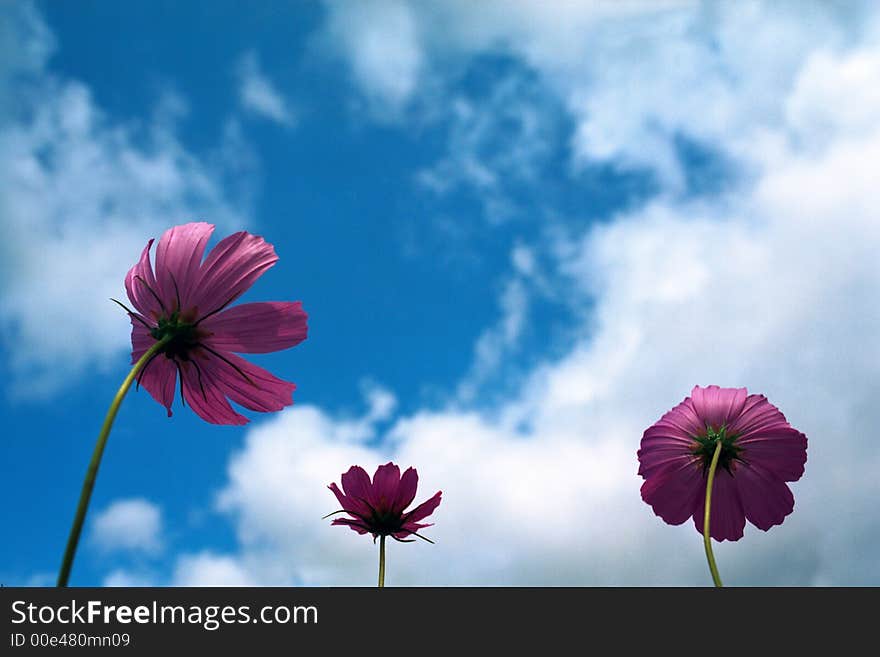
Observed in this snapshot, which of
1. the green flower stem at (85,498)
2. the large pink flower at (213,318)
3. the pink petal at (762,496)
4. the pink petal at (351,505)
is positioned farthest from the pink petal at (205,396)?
the pink petal at (762,496)

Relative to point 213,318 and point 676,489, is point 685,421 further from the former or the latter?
point 213,318

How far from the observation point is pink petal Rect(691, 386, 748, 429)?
2.18 metres

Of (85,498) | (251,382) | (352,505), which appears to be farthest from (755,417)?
(85,498)

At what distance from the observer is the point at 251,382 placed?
143 cm

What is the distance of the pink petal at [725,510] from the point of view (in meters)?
2.15

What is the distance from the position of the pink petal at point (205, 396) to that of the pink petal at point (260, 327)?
10 cm

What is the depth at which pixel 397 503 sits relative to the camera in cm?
263

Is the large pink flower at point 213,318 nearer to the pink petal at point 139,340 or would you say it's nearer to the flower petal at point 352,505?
the pink petal at point 139,340

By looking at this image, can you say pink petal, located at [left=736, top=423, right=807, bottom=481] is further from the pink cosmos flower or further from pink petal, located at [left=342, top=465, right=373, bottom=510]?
pink petal, located at [left=342, top=465, right=373, bottom=510]

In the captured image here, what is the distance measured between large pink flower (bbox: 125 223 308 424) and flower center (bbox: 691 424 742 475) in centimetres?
130
